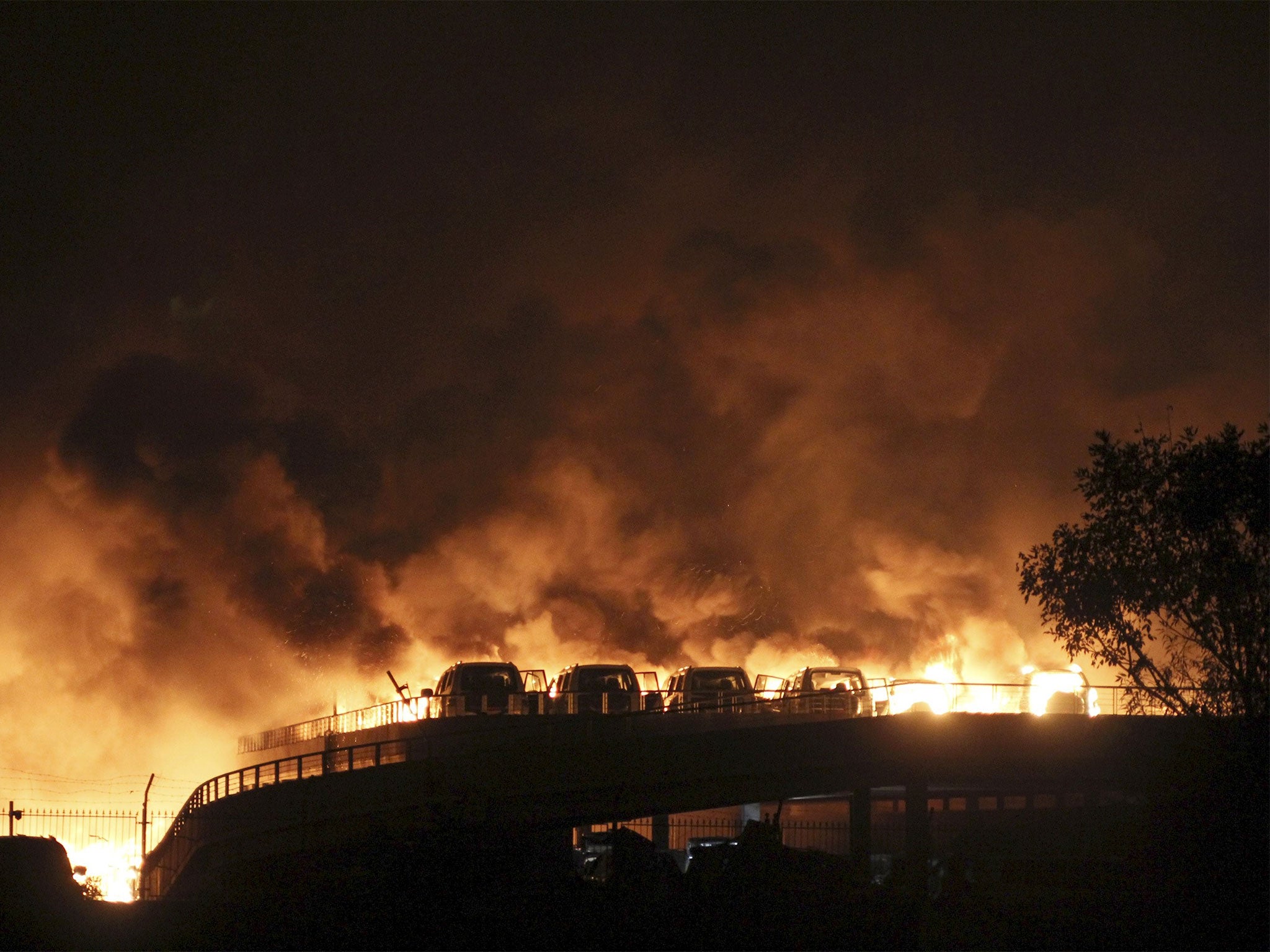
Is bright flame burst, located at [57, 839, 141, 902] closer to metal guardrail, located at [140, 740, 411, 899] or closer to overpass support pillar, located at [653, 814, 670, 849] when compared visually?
metal guardrail, located at [140, 740, 411, 899]

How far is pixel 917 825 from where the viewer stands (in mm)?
27594

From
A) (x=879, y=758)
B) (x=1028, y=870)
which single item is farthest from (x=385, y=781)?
(x=1028, y=870)

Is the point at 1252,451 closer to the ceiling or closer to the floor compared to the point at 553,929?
closer to the ceiling

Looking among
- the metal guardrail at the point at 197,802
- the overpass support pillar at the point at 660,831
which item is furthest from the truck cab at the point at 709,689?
the metal guardrail at the point at 197,802

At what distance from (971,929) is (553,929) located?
5.39 metres

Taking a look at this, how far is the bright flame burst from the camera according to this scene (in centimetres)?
3394

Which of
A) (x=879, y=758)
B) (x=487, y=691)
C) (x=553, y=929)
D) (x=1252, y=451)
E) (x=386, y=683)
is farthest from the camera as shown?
(x=386, y=683)

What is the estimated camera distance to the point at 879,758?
2780 centimetres

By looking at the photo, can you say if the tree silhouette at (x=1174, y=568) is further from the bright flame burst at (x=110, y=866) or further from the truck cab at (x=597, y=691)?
the bright flame burst at (x=110, y=866)

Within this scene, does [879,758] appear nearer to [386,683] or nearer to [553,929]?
[553,929]

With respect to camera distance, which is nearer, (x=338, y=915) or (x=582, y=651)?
(x=338, y=915)

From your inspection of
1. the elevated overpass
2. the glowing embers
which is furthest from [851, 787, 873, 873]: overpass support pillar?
the glowing embers

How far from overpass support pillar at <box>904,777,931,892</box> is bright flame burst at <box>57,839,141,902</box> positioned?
16.6m

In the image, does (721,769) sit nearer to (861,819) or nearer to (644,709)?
(861,819)
